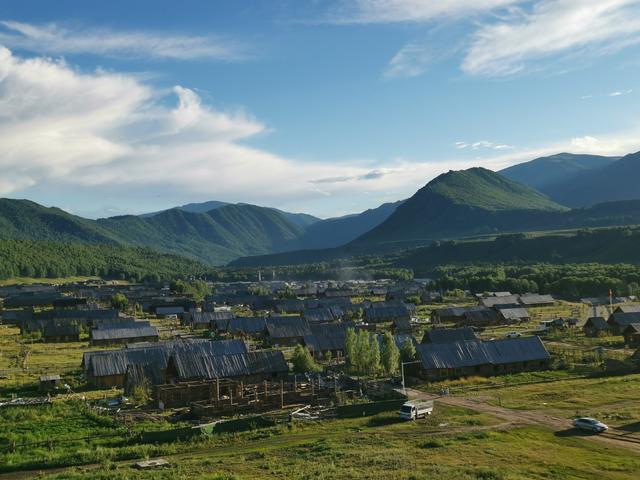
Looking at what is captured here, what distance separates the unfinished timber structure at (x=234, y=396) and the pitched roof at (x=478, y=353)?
35.3 feet

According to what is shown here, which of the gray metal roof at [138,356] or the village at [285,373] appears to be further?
the gray metal roof at [138,356]

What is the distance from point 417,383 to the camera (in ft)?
166

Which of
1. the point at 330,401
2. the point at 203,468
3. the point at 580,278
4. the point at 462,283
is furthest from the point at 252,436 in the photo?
the point at 462,283

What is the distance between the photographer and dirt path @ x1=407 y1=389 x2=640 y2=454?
31.6 m

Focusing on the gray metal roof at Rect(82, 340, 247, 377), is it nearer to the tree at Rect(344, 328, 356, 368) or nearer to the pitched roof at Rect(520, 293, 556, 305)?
the tree at Rect(344, 328, 356, 368)

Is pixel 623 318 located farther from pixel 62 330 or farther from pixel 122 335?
pixel 62 330

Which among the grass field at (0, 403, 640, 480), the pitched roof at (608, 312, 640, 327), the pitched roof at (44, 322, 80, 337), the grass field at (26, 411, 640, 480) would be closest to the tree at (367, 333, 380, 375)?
the grass field at (0, 403, 640, 480)

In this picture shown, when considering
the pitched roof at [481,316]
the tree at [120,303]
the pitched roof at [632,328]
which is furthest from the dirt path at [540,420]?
the tree at [120,303]

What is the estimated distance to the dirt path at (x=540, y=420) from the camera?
104 feet

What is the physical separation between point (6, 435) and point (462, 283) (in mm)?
134295

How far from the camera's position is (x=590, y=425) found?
110 feet

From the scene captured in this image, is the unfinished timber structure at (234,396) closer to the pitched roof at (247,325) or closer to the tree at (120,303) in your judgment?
the pitched roof at (247,325)

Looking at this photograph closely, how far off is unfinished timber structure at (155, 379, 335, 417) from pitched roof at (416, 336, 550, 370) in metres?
10.7

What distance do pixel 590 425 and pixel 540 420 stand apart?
3.45 meters
